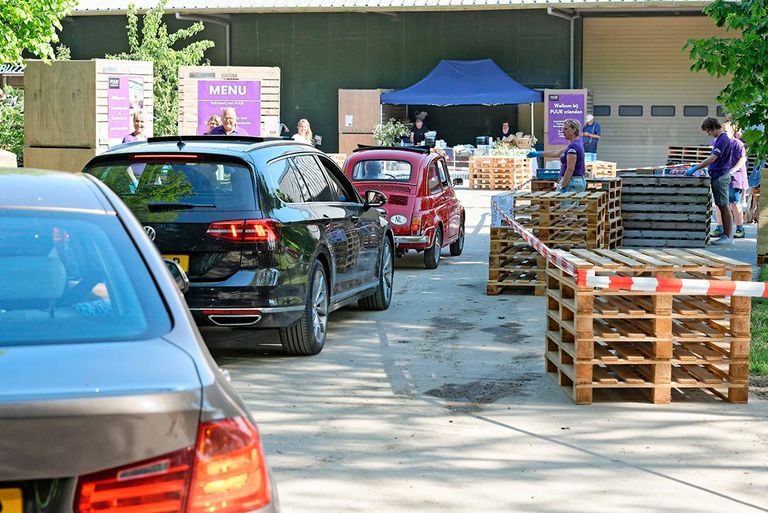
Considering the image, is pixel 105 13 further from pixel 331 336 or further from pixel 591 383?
pixel 591 383

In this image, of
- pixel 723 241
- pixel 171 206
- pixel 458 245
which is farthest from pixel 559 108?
pixel 171 206

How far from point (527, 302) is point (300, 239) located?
14.3ft

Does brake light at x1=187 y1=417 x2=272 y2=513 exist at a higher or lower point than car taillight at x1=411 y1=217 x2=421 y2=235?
lower

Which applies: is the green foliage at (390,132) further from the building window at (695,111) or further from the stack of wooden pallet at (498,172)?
the building window at (695,111)

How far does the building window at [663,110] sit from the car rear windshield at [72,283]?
36914 mm

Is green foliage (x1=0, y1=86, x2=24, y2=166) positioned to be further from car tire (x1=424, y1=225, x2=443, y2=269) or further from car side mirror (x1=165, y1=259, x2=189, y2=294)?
car side mirror (x1=165, y1=259, x2=189, y2=294)

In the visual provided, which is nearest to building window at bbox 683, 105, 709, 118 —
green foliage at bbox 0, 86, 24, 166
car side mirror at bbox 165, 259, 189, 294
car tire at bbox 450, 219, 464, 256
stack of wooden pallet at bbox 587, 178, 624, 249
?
stack of wooden pallet at bbox 587, 178, 624, 249

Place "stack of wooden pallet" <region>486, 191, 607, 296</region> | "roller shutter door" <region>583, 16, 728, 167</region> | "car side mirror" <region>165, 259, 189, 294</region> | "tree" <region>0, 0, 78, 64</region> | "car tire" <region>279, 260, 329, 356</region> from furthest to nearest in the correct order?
"roller shutter door" <region>583, 16, 728, 167</region> → "tree" <region>0, 0, 78, 64</region> → "stack of wooden pallet" <region>486, 191, 607, 296</region> → "car tire" <region>279, 260, 329, 356</region> → "car side mirror" <region>165, 259, 189, 294</region>

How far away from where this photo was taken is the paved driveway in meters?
5.89

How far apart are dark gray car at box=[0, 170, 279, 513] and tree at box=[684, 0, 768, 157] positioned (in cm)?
1023

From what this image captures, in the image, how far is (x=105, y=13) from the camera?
40062 millimetres

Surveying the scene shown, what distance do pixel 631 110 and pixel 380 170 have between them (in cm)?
2462

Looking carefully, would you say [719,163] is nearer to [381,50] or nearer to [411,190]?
[411,190]

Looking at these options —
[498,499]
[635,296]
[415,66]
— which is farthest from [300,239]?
[415,66]
